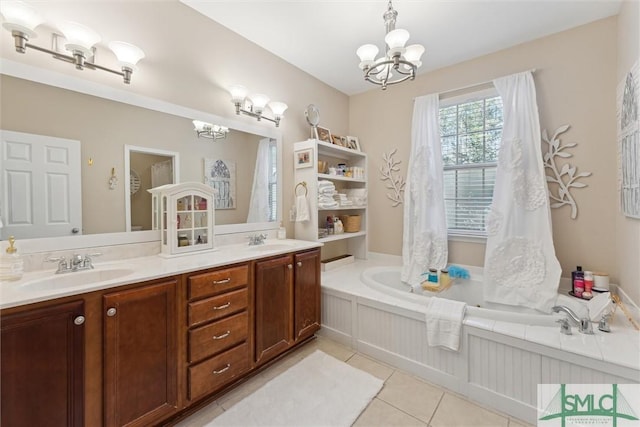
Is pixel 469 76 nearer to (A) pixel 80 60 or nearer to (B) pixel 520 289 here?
(B) pixel 520 289

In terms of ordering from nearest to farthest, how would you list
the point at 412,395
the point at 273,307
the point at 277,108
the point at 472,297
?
1. the point at 412,395
2. the point at 273,307
3. the point at 277,108
4. the point at 472,297

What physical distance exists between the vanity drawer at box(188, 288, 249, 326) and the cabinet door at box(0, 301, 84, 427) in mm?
489

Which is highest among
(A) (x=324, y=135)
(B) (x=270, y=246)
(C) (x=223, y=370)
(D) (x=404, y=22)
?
(D) (x=404, y=22)

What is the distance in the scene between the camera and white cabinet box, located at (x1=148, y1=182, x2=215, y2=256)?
1782mm

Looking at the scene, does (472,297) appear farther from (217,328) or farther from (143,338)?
(143,338)

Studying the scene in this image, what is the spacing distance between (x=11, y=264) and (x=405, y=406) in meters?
2.26

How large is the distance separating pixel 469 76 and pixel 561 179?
1.32 meters

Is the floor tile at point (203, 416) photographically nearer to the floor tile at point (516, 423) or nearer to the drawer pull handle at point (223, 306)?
the drawer pull handle at point (223, 306)

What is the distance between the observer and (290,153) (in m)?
2.79

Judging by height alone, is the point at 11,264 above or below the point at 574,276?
above

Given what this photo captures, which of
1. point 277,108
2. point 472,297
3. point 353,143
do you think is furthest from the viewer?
point 353,143

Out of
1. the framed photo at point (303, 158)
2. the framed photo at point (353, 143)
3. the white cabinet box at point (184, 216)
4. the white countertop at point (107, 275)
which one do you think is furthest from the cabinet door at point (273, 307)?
the framed photo at point (353, 143)

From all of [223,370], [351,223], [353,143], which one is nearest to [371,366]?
[223,370]

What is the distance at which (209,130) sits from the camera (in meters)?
2.12
